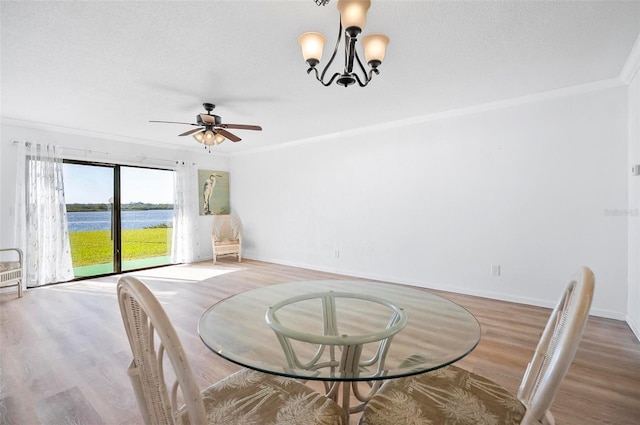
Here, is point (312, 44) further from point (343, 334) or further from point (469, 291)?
point (469, 291)

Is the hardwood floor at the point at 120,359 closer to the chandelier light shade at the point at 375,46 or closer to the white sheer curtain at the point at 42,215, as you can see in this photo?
the white sheer curtain at the point at 42,215

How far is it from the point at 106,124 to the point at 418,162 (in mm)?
4538

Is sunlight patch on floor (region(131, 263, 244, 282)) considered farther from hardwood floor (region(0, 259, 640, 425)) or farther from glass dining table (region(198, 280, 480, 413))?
glass dining table (region(198, 280, 480, 413))

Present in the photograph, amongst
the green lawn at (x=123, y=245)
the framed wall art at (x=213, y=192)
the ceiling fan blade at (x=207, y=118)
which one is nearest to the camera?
the ceiling fan blade at (x=207, y=118)

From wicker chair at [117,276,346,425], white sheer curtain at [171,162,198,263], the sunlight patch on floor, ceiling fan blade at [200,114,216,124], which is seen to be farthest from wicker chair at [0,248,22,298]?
wicker chair at [117,276,346,425]

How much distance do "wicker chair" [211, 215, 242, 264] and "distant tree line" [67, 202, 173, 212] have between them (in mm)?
1013

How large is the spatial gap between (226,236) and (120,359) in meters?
4.41

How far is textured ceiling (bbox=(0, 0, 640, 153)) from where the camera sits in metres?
1.86

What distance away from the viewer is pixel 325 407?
1.03m

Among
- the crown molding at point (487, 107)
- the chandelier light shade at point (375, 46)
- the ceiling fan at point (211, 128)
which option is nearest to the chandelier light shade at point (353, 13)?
the chandelier light shade at point (375, 46)

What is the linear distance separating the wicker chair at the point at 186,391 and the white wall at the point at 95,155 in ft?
15.8

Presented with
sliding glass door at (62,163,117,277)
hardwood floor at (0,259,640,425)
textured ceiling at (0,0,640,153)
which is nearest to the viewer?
hardwood floor at (0,259,640,425)

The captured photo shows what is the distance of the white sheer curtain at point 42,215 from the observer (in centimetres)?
406

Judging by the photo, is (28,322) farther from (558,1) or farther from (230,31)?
(558,1)
